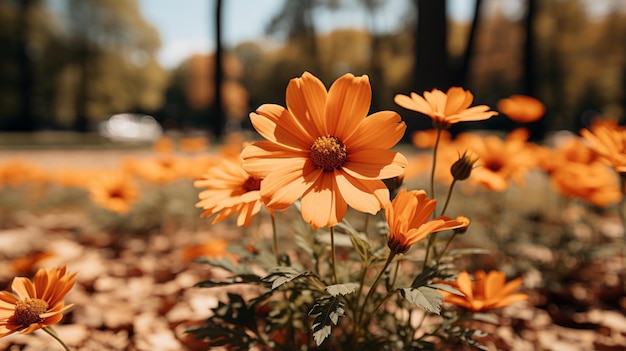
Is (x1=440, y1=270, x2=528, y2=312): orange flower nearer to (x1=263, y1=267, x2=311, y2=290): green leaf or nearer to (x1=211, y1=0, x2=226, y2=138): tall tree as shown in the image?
(x1=263, y1=267, x2=311, y2=290): green leaf

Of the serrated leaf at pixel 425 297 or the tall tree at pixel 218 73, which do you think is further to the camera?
the tall tree at pixel 218 73

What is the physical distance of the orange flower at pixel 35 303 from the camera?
0.89 metres

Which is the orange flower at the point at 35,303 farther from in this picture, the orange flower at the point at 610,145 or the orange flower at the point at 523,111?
the orange flower at the point at 523,111

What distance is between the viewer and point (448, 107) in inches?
39.6

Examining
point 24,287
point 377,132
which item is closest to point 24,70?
point 24,287

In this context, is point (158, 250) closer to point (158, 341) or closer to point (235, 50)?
point (158, 341)

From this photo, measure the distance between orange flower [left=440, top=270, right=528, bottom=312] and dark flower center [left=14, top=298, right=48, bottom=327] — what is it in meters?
0.95

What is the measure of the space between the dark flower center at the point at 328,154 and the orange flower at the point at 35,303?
23.3 inches

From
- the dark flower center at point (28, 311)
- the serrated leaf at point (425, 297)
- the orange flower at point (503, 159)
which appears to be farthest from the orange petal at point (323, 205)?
the orange flower at point (503, 159)

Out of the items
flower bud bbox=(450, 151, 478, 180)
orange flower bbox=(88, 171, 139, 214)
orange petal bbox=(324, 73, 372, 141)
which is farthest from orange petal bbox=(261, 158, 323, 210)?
orange flower bbox=(88, 171, 139, 214)

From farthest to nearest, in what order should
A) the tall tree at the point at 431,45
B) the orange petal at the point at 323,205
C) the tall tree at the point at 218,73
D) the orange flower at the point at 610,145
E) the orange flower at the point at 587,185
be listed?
the tall tree at the point at 218,73 → the tall tree at the point at 431,45 → the orange flower at the point at 587,185 → the orange flower at the point at 610,145 → the orange petal at the point at 323,205

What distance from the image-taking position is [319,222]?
0.78m

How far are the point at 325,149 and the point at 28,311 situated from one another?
723 mm

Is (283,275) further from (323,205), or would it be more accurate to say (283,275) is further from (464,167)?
(464,167)
